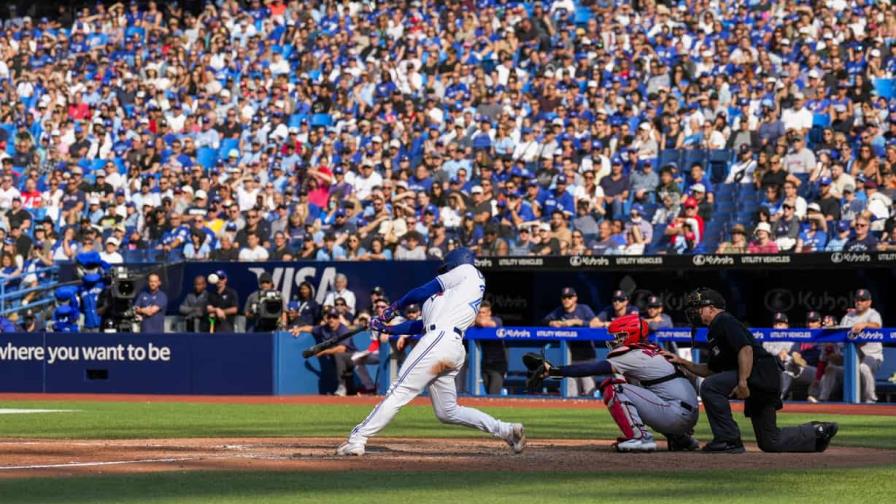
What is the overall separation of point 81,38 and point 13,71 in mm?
1773

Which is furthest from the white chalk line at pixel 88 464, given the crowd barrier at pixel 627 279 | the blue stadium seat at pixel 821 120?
the blue stadium seat at pixel 821 120

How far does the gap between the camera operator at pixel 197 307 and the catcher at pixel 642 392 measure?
13.1 meters

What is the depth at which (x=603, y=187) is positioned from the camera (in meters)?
24.2

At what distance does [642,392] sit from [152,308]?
541 inches

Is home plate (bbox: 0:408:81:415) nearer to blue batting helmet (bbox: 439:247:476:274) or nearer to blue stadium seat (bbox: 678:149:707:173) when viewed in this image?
blue batting helmet (bbox: 439:247:476:274)

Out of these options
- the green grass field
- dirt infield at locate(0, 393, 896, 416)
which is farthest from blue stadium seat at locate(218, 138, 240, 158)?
the green grass field

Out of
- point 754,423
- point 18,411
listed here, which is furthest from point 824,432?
point 18,411

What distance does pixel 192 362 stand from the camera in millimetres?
23984

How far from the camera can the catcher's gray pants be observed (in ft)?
40.2

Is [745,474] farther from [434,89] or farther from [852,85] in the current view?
[434,89]

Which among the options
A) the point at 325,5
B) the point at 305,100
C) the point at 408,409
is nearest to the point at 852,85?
the point at 408,409

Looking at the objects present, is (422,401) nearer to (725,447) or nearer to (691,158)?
(691,158)

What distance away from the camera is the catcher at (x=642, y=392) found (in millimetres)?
12250

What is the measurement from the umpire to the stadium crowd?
29.4ft
